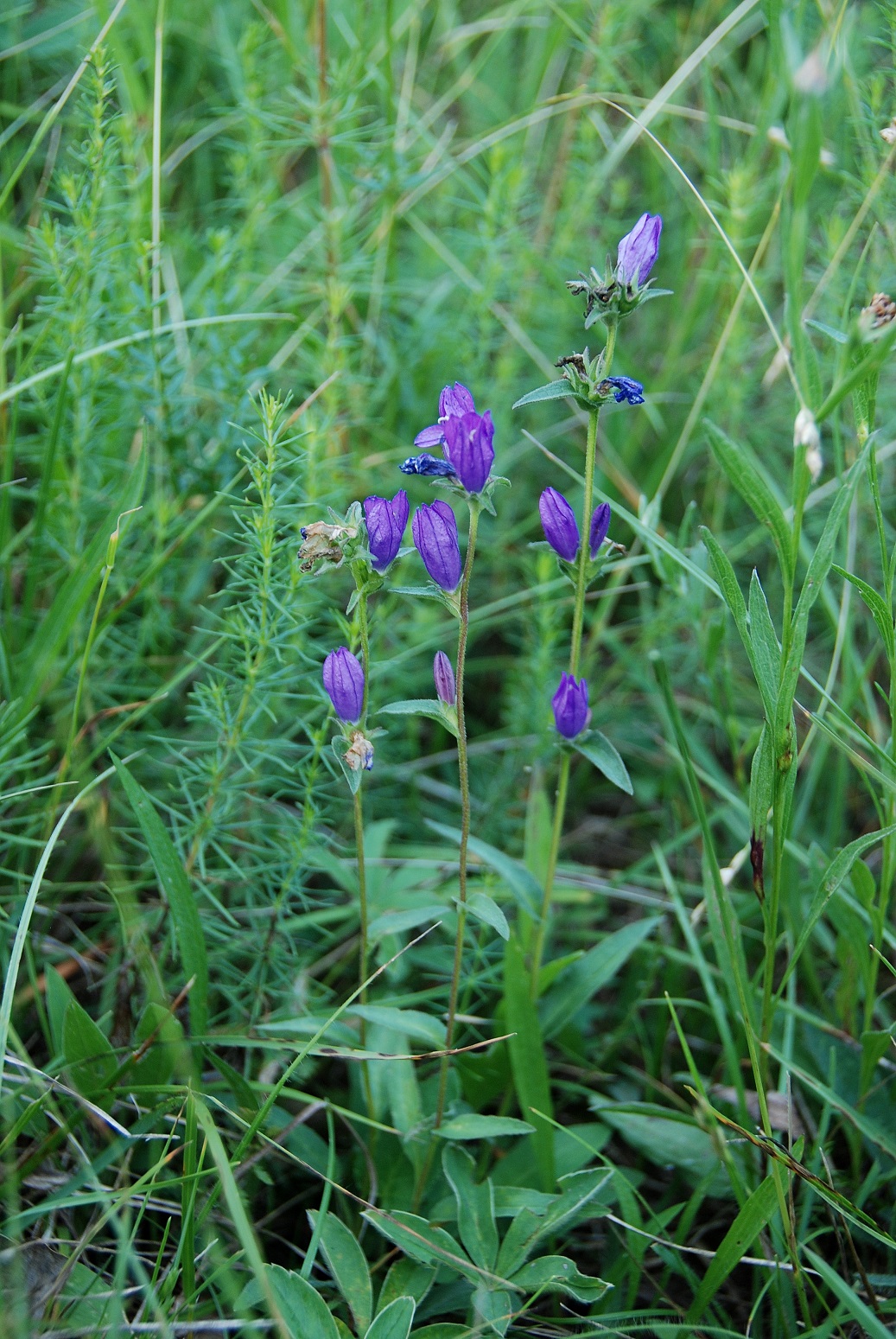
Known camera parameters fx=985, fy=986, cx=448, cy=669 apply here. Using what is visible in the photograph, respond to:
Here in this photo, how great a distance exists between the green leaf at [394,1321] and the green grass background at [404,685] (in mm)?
100

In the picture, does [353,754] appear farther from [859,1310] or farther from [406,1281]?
[859,1310]

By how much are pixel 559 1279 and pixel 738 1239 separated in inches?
11.4

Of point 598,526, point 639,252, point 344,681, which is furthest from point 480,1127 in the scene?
point 639,252

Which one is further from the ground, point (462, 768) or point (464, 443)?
point (464, 443)

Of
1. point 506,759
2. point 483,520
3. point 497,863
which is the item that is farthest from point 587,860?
point 483,520

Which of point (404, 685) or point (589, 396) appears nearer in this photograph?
point (589, 396)

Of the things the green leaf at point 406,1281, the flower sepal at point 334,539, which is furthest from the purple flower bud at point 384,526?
the green leaf at point 406,1281

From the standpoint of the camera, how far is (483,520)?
10.2 feet

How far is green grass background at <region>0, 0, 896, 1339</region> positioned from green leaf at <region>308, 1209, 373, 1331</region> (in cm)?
2

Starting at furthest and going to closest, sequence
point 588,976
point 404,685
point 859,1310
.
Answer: point 404,685 → point 588,976 → point 859,1310

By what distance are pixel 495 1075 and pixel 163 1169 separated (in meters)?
0.62

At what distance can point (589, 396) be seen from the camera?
1.45m

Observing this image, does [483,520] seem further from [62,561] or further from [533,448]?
[62,561]

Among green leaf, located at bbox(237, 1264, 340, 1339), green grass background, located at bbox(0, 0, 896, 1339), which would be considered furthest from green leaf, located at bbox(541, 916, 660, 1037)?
green leaf, located at bbox(237, 1264, 340, 1339)
